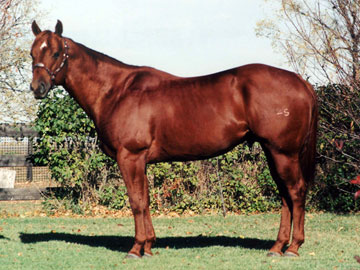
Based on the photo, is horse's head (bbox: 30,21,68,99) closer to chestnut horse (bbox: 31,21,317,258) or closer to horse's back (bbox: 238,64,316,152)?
chestnut horse (bbox: 31,21,317,258)

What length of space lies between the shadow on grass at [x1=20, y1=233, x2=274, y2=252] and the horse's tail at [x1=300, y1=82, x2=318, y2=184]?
1.35 m

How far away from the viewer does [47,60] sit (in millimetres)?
6426

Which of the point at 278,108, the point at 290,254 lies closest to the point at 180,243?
the point at 290,254

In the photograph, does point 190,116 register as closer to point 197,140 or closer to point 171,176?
point 197,140

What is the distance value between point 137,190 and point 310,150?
2245 millimetres

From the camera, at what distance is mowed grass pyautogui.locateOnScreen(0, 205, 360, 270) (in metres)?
6.12

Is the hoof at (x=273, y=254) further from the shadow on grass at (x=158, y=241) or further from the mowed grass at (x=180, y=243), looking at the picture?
the shadow on grass at (x=158, y=241)

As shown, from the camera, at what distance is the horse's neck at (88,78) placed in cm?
664

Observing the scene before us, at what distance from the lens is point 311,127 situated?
639 centimetres

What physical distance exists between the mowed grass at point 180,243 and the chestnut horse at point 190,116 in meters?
0.43

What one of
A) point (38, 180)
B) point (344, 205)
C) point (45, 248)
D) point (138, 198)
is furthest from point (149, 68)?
point (38, 180)

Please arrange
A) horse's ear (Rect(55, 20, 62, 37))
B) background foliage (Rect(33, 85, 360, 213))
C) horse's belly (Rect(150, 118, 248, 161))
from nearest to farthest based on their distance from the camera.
A: horse's belly (Rect(150, 118, 248, 161)), horse's ear (Rect(55, 20, 62, 37)), background foliage (Rect(33, 85, 360, 213))

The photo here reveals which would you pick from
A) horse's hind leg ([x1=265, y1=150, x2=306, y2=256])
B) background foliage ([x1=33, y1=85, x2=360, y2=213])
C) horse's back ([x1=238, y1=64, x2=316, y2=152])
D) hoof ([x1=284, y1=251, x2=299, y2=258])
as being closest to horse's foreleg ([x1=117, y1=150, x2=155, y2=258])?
horse's back ([x1=238, y1=64, x2=316, y2=152])

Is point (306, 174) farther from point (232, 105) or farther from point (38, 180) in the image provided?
point (38, 180)
